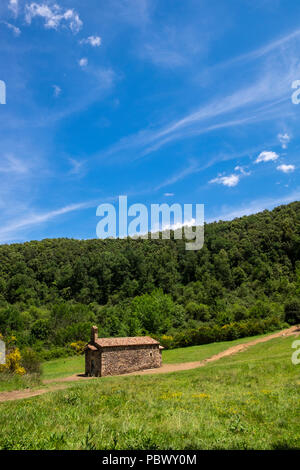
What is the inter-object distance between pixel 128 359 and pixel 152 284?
65.3 metres

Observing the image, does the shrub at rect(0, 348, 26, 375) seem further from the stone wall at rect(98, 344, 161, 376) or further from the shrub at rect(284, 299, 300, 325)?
the shrub at rect(284, 299, 300, 325)

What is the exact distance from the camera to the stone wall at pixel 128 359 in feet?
105

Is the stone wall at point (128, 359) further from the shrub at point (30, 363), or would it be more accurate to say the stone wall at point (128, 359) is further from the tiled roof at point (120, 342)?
the shrub at point (30, 363)

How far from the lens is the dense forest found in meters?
65.4

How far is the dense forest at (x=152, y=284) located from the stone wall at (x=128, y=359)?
17622 millimetres

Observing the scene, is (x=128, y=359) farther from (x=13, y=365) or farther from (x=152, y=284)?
(x=152, y=284)

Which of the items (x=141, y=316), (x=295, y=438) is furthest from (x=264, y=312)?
(x=295, y=438)

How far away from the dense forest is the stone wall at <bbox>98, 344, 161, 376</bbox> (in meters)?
17.6

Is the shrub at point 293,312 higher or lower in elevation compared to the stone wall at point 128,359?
higher

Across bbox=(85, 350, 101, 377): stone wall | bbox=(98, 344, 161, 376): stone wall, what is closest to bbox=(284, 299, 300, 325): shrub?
bbox=(98, 344, 161, 376): stone wall

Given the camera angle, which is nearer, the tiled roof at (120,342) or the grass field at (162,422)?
the grass field at (162,422)

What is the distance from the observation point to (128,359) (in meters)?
33.5

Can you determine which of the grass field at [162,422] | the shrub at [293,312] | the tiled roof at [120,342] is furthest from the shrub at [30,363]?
the shrub at [293,312]

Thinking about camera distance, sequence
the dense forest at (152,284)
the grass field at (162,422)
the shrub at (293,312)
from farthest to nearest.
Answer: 1. the dense forest at (152,284)
2. the shrub at (293,312)
3. the grass field at (162,422)
